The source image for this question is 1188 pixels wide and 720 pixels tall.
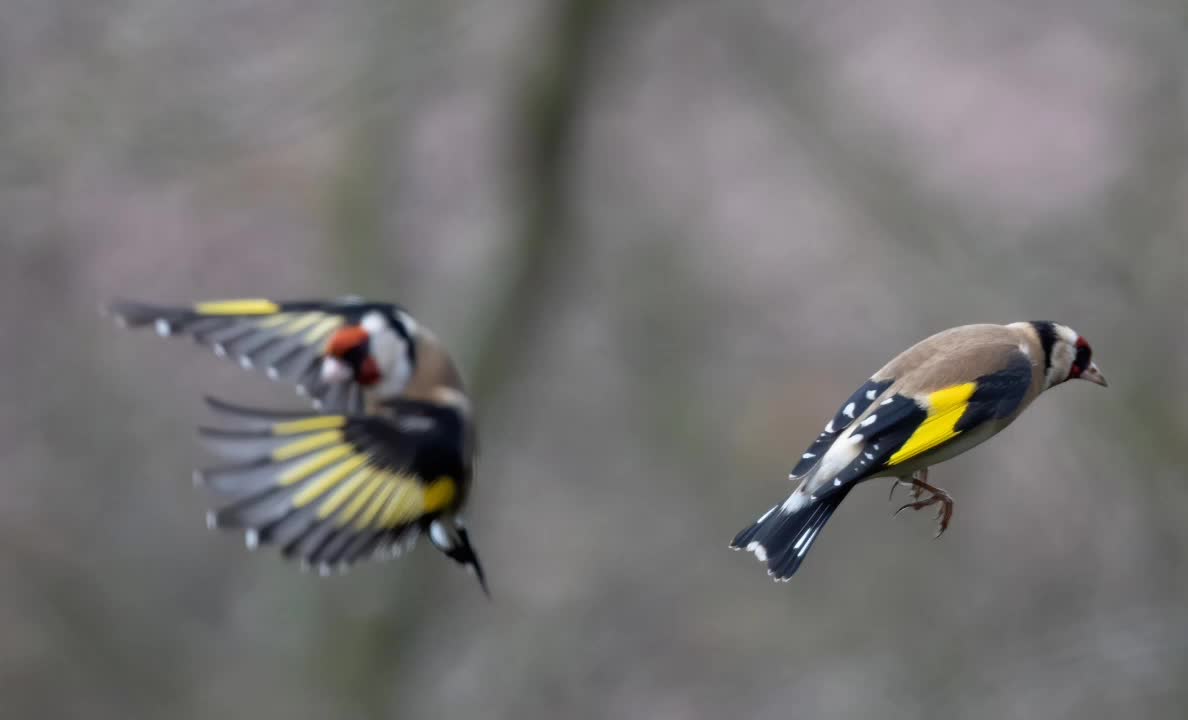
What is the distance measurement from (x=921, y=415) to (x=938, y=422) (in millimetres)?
26

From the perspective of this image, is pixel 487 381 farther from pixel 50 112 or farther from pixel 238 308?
pixel 238 308

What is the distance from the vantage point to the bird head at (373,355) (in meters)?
2.00

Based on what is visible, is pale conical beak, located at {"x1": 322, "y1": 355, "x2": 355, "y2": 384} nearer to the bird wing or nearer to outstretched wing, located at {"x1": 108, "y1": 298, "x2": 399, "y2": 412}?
outstretched wing, located at {"x1": 108, "y1": 298, "x2": 399, "y2": 412}

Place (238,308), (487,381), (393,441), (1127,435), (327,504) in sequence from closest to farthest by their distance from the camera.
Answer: (327,504) → (393,441) → (238,308) → (1127,435) → (487,381)

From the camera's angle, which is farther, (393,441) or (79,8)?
(79,8)

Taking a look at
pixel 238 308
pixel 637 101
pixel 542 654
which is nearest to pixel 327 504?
pixel 238 308

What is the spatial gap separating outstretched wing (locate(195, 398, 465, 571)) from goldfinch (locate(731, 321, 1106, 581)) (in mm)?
412

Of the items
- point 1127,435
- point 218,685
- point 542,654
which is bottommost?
point 218,685

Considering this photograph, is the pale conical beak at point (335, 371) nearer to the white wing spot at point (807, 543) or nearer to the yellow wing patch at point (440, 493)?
the yellow wing patch at point (440, 493)

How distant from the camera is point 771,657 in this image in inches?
305

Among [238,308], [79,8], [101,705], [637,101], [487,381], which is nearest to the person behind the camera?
[238,308]

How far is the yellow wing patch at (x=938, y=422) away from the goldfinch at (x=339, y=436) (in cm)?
58

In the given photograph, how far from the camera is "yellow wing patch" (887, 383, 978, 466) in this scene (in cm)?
204

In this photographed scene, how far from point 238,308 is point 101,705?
5.34 meters
